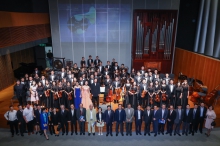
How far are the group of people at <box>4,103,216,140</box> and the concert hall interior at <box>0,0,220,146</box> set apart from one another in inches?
1.5

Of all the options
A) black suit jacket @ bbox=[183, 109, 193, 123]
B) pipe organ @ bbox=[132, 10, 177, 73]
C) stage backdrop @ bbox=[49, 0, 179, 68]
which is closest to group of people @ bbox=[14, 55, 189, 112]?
black suit jacket @ bbox=[183, 109, 193, 123]

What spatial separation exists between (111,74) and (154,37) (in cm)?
393

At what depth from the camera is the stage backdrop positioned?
13023 millimetres

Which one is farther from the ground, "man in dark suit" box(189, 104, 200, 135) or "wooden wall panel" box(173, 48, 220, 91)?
"wooden wall panel" box(173, 48, 220, 91)

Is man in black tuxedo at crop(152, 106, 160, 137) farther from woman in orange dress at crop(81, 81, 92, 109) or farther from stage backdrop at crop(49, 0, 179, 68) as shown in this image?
stage backdrop at crop(49, 0, 179, 68)

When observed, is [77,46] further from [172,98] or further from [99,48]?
[172,98]

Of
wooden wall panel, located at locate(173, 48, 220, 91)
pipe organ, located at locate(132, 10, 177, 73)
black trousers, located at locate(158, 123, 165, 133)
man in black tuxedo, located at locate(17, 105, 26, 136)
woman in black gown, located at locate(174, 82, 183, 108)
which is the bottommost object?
black trousers, located at locate(158, 123, 165, 133)

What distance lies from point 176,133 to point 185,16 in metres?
9.20

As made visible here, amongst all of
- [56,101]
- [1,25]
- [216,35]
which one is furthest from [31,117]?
[216,35]

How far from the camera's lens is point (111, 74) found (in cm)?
1138

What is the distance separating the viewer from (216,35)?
38.2 feet

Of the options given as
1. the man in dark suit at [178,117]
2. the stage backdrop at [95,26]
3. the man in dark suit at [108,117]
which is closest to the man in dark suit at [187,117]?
the man in dark suit at [178,117]

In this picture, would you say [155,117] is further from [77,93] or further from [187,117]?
[77,93]

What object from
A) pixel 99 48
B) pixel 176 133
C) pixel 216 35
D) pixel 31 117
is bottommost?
pixel 176 133
